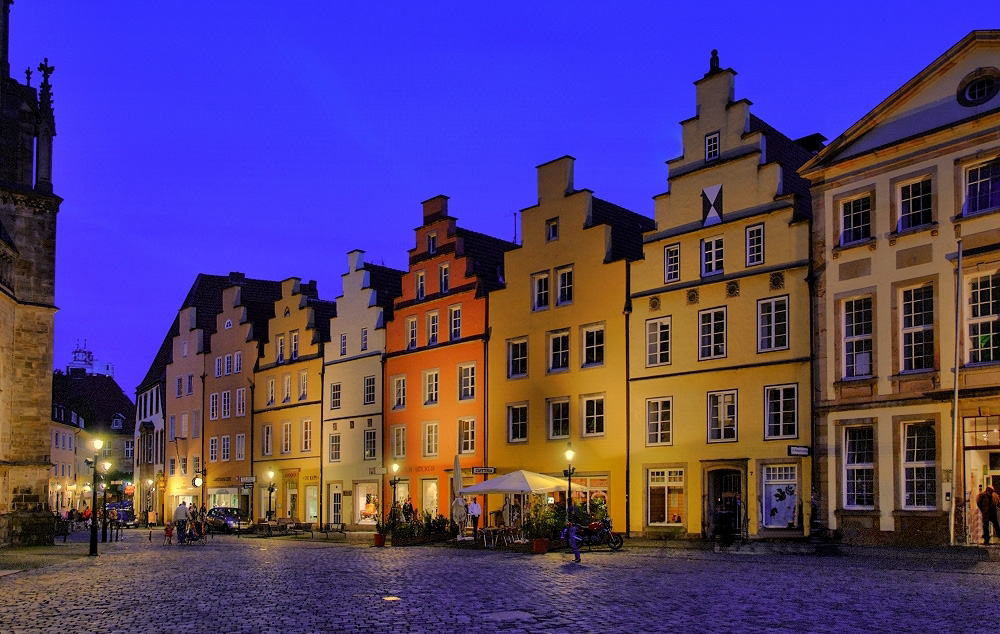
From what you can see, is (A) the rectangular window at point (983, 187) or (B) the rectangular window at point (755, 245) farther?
(B) the rectangular window at point (755, 245)

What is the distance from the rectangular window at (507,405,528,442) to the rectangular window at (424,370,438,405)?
5.50 metres

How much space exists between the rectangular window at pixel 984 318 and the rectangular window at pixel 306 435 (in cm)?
3712

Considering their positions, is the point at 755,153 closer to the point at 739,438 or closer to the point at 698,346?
the point at 698,346

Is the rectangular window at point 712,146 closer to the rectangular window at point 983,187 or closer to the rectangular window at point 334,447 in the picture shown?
the rectangular window at point 983,187

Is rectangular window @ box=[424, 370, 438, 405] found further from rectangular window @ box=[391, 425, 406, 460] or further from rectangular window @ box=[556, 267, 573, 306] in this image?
rectangular window @ box=[556, 267, 573, 306]

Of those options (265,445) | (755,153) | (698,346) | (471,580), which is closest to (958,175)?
(755,153)

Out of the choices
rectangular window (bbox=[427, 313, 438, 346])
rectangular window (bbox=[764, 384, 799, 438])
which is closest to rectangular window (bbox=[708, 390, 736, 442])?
rectangular window (bbox=[764, 384, 799, 438])

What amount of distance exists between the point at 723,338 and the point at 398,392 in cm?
1958

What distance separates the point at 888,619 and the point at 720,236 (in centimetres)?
2278

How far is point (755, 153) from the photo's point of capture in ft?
119

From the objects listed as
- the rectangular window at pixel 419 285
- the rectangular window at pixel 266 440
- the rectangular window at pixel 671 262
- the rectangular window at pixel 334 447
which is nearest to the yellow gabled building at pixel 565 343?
the rectangular window at pixel 671 262

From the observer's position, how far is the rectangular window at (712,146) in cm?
3778

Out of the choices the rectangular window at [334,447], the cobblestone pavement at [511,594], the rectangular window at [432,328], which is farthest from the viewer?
the rectangular window at [334,447]

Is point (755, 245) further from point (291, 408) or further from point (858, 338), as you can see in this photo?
point (291, 408)
